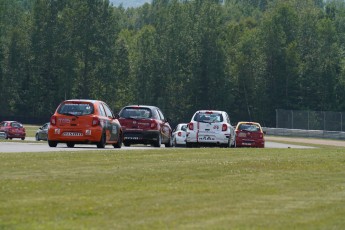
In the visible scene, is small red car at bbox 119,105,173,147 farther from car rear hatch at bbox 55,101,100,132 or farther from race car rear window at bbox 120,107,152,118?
car rear hatch at bbox 55,101,100,132

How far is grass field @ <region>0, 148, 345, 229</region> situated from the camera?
41.7 ft

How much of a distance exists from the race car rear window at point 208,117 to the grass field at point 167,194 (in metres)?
16.1

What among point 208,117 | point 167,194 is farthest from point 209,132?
point 167,194

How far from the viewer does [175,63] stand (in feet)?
381

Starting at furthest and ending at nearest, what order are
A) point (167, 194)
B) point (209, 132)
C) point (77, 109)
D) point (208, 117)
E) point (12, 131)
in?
1. point (12, 131)
2. point (208, 117)
3. point (209, 132)
4. point (77, 109)
5. point (167, 194)

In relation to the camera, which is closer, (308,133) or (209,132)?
(209,132)

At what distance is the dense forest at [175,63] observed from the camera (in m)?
110

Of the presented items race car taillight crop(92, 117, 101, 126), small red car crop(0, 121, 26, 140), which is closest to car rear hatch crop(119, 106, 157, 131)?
race car taillight crop(92, 117, 101, 126)

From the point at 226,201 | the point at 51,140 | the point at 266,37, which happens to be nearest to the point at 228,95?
the point at 266,37

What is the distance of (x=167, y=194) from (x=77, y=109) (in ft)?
55.2

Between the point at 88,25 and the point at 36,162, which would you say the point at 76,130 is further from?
the point at 88,25

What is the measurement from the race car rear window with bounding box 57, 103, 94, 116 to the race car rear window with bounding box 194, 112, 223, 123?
8.62m

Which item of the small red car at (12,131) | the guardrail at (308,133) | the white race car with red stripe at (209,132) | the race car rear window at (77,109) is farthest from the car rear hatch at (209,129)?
the guardrail at (308,133)

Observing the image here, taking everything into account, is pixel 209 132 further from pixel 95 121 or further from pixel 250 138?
pixel 95 121
